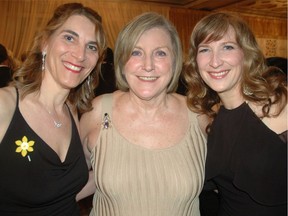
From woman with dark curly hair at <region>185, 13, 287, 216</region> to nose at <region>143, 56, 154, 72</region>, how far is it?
0.37m

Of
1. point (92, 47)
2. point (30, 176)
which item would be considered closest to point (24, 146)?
point (30, 176)

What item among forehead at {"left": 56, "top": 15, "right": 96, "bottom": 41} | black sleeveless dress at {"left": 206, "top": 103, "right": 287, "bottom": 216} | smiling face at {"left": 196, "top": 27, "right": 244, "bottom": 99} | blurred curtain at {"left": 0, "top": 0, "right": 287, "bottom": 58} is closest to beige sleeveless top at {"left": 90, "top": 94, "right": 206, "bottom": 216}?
black sleeveless dress at {"left": 206, "top": 103, "right": 287, "bottom": 216}

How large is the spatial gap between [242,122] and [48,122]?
1.40 m

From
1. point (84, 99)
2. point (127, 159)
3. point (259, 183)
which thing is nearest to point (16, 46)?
point (84, 99)

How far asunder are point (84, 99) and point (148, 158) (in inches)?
31.6

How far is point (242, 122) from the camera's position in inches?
80.5

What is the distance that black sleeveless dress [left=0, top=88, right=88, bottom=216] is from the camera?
180 centimetres

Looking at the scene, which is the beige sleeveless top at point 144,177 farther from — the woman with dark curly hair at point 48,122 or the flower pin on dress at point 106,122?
the woman with dark curly hair at point 48,122

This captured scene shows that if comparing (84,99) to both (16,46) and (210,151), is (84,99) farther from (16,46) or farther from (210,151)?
(16,46)

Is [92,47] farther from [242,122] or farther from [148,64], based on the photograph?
[242,122]

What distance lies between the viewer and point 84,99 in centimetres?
251

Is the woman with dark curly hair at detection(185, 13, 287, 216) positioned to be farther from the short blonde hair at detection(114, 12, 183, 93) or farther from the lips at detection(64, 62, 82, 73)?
the lips at detection(64, 62, 82, 73)

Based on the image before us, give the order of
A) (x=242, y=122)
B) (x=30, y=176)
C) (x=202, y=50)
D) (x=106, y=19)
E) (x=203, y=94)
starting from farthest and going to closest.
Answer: (x=106, y=19)
(x=203, y=94)
(x=202, y=50)
(x=242, y=122)
(x=30, y=176)

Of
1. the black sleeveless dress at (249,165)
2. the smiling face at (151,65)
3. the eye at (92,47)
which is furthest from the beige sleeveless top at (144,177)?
the eye at (92,47)
